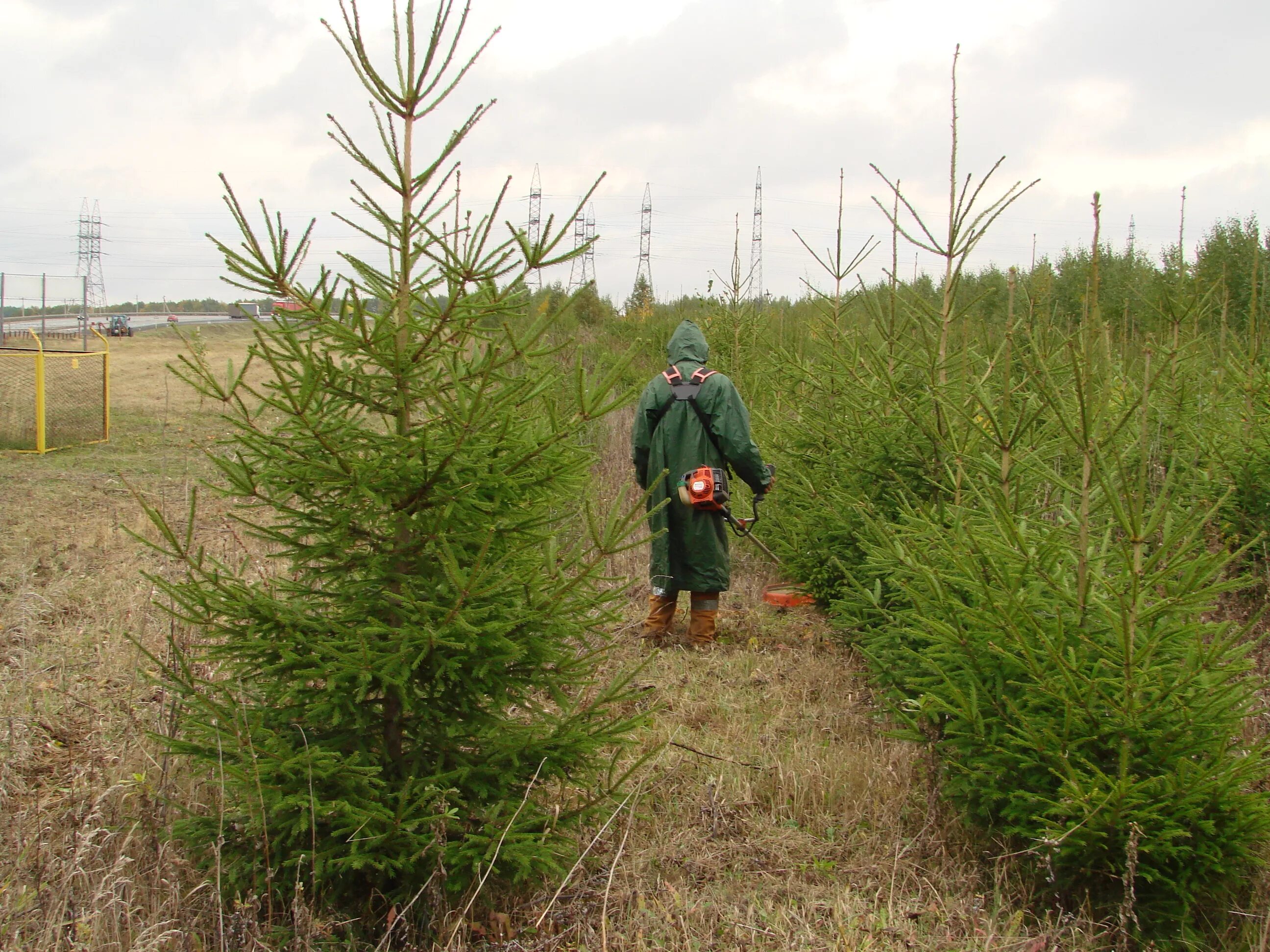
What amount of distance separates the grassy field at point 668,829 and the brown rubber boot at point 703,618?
17 centimetres

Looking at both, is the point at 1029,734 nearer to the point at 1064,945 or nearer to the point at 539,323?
the point at 1064,945

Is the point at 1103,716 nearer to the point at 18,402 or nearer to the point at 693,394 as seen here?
the point at 693,394

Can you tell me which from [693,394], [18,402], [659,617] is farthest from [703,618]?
[18,402]

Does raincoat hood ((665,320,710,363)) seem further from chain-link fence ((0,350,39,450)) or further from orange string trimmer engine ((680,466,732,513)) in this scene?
chain-link fence ((0,350,39,450))

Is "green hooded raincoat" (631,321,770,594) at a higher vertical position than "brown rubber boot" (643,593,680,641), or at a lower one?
higher

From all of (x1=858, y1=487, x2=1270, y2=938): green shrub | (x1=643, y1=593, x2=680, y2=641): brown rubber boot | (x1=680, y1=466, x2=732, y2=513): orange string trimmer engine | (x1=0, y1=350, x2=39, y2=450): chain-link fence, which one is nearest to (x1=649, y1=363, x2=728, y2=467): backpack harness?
(x1=680, y1=466, x2=732, y2=513): orange string trimmer engine

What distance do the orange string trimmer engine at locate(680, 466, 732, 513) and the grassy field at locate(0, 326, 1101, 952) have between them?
39.0 inches

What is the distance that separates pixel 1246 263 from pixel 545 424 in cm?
1629

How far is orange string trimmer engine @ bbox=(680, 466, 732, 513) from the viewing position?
582cm

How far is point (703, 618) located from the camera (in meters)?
6.16

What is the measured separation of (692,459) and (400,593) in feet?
10.9

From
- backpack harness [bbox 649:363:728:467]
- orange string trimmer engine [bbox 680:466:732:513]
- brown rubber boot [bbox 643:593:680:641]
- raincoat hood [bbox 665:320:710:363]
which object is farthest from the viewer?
brown rubber boot [bbox 643:593:680:641]

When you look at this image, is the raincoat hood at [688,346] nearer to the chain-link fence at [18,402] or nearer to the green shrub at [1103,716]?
the green shrub at [1103,716]

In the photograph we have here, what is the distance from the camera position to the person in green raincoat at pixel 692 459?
5.91m
